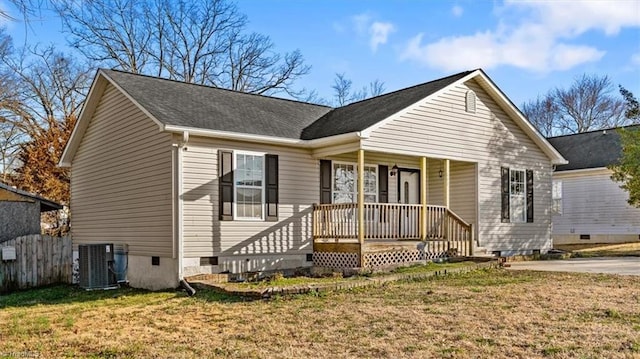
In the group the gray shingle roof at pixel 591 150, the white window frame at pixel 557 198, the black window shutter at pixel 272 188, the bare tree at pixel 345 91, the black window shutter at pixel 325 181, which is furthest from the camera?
the bare tree at pixel 345 91

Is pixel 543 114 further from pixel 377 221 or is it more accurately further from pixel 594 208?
pixel 377 221

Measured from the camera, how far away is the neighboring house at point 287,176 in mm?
12289

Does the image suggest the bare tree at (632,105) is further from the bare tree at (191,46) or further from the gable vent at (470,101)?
the bare tree at (191,46)

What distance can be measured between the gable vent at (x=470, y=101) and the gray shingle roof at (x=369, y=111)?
67 cm

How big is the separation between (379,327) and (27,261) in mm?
10381

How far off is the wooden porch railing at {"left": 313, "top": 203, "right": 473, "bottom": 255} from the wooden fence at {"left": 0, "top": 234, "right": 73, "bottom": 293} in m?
6.61

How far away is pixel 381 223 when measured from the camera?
45.1 ft

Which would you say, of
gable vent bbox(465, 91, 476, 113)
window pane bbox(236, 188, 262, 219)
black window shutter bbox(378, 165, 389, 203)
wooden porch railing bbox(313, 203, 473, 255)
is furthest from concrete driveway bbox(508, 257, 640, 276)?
window pane bbox(236, 188, 262, 219)

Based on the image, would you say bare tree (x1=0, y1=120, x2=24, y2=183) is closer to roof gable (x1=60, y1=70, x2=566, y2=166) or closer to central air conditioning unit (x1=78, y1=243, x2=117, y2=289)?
roof gable (x1=60, y1=70, x2=566, y2=166)

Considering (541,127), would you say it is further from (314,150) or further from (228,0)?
(314,150)

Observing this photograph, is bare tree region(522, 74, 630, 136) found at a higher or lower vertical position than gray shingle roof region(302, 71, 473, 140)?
higher

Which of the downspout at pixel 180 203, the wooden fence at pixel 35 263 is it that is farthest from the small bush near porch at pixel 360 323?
the wooden fence at pixel 35 263

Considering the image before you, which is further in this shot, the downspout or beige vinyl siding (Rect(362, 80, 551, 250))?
beige vinyl siding (Rect(362, 80, 551, 250))

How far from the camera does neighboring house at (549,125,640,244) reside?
23.6m
